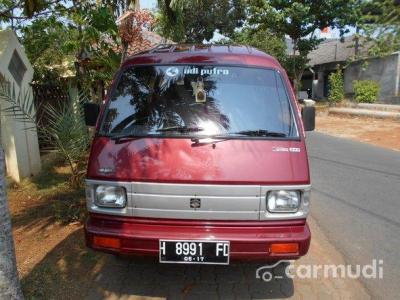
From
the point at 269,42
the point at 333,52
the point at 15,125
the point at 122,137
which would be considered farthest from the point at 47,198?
the point at 333,52

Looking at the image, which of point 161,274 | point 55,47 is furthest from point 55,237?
point 55,47

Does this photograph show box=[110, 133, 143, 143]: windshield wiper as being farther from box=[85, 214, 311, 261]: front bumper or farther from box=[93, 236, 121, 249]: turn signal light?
box=[93, 236, 121, 249]: turn signal light

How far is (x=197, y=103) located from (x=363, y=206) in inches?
142

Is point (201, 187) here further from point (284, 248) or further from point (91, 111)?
point (91, 111)

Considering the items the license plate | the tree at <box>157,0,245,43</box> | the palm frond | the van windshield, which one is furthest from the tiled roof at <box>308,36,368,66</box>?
the license plate

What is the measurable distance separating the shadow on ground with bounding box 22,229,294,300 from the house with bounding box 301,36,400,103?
665 inches

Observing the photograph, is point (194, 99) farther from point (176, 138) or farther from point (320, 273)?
point (320, 273)

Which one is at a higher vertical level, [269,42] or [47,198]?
[269,42]

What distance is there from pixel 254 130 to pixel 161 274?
1.61m

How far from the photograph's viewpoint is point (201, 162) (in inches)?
128

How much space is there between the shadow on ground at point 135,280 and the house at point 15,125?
2951 mm

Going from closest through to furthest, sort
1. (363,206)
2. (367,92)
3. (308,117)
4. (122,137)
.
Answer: (122,137) → (308,117) → (363,206) → (367,92)

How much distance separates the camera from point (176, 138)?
341cm

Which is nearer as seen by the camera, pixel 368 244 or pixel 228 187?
pixel 228 187
